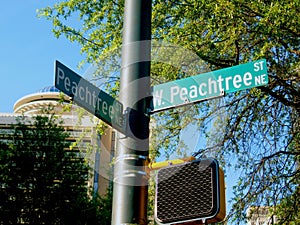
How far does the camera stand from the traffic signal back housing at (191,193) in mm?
3209

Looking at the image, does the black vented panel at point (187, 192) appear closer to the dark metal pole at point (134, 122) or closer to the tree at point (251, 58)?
the dark metal pole at point (134, 122)

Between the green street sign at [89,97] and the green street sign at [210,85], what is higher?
the green street sign at [210,85]

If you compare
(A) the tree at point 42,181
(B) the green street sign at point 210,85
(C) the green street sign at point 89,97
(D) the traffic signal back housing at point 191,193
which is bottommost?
(D) the traffic signal back housing at point 191,193

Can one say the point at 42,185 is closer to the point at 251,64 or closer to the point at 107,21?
the point at 107,21

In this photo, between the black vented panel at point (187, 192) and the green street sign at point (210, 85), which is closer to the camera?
the black vented panel at point (187, 192)

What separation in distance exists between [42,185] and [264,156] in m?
17.1

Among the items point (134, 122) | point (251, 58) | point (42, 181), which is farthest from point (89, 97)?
point (42, 181)

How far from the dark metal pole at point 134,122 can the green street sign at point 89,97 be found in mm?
77

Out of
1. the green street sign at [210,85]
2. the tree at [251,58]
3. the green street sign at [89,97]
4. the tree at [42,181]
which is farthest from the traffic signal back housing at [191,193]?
the tree at [42,181]

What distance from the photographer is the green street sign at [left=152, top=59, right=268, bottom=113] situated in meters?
3.84

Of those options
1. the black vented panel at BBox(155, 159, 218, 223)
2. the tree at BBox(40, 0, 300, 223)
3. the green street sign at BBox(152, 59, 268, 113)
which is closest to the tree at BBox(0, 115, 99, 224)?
the tree at BBox(40, 0, 300, 223)

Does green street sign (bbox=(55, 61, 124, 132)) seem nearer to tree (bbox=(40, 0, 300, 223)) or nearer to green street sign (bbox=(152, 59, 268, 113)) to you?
green street sign (bbox=(152, 59, 268, 113))

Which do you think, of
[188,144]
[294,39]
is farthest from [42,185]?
[188,144]

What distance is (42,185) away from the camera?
1033 inches
